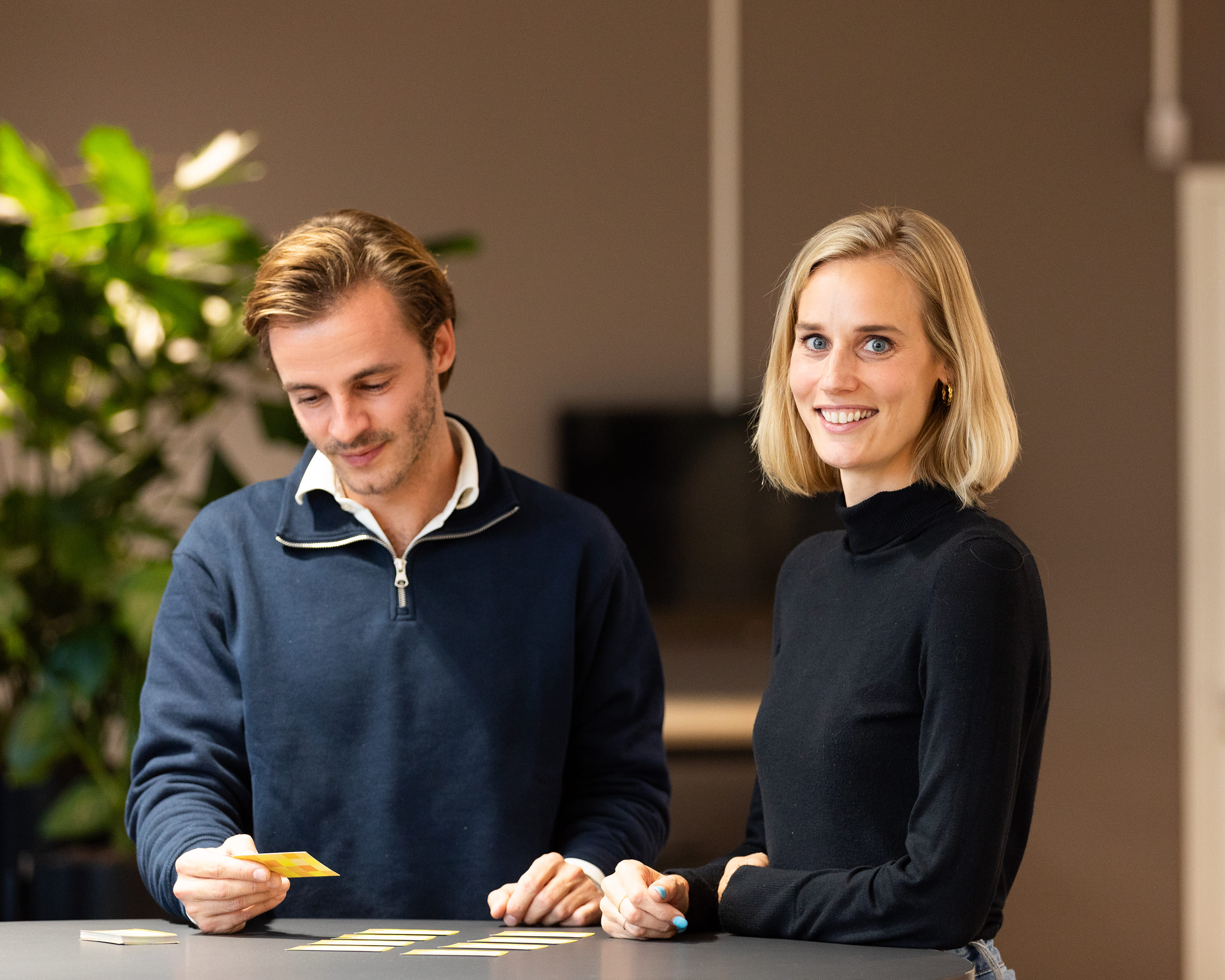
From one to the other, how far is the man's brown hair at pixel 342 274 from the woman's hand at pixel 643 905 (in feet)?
2.34

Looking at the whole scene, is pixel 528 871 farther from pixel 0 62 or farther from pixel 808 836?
pixel 0 62

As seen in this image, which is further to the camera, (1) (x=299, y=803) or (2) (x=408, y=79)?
(2) (x=408, y=79)

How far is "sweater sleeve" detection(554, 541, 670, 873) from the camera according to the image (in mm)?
1657

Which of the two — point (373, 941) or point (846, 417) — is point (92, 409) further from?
point (846, 417)

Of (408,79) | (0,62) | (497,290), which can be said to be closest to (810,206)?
(497,290)

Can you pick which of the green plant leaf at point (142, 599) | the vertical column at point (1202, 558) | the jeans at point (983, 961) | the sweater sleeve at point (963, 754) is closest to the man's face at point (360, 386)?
the sweater sleeve at point (963, 754)

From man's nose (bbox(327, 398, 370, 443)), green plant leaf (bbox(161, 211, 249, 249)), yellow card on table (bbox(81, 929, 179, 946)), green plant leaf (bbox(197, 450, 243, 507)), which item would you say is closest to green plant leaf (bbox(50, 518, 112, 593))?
green plant leaf (bbox(197, 450, 243, 507))

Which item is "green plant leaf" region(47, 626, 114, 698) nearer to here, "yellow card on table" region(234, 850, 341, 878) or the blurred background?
the blurred background

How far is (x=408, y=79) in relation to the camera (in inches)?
150

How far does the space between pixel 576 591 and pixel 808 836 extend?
530 mm

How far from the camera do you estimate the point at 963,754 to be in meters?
1.09

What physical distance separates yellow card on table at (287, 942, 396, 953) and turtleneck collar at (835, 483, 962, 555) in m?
0.60

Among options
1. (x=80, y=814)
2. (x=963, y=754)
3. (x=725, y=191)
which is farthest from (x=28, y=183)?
(x=963, y=754)

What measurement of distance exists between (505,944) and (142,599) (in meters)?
1.64
